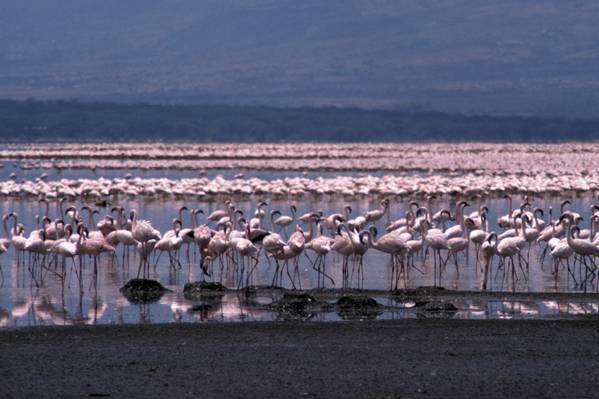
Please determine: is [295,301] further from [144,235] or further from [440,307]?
[144,235]

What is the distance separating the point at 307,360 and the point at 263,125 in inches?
5142

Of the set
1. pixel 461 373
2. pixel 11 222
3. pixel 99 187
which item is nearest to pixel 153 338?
pixel 461 373

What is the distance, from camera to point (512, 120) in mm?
145250

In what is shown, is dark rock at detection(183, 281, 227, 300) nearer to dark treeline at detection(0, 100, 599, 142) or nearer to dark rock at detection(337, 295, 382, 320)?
dark rock at detection(337, 295, 382, 320)

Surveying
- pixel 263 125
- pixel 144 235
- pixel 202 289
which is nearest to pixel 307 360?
pixel 202 289

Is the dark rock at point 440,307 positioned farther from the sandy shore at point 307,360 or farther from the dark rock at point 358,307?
the sandy shore at point 307,360

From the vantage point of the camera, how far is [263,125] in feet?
466

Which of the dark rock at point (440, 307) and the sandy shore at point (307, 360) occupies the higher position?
the dark rock at point (440, 307)

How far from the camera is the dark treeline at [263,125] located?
13498 cm

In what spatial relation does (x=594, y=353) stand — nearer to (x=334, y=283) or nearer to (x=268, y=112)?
(x=334, y=283)

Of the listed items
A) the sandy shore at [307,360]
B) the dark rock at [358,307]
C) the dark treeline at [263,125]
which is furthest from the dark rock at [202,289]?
the dark treeline at [263,125]

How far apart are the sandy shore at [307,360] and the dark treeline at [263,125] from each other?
11506cm

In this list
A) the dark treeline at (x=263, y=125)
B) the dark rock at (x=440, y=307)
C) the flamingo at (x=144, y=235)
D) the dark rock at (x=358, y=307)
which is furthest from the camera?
the dark treeline at (x=263, y=125)

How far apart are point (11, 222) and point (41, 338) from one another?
16402 millimetres
